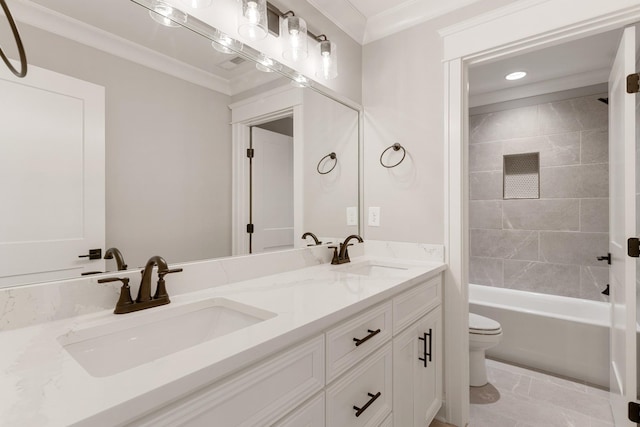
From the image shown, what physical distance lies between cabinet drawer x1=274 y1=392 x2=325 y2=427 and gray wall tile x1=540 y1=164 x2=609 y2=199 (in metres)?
3.08

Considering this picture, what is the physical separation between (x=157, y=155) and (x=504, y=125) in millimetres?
3307

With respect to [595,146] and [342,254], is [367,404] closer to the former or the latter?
[342,254]

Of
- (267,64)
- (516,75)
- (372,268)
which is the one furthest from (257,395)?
(516,75)

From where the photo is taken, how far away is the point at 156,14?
1098mm

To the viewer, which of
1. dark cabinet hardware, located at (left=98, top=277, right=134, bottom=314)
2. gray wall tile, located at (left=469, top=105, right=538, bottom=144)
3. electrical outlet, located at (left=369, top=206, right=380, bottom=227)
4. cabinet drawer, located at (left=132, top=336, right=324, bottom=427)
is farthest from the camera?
gray wall tile, located at (left=469, top=105, right=538, bottom=144)

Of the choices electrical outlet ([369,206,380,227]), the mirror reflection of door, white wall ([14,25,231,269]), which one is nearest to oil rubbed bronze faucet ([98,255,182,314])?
white wall ([14,25,231,269])

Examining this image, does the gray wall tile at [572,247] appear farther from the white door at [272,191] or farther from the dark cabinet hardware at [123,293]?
the dark cabinet hardware at [123,293]

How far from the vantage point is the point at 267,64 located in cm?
148

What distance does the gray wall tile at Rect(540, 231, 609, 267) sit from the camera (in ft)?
9.09

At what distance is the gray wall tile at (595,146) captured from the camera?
9.02 feet

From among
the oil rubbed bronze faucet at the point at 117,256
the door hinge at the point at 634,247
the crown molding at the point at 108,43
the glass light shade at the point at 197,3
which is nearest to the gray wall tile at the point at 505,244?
the door hinge at the point at 634,247

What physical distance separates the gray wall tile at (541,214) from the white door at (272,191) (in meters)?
2.56

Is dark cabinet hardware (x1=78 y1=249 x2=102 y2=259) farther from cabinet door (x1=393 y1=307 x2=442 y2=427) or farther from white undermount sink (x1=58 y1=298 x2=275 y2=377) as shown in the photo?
cabinet door (x1=393 y1=307 x2=442 y2=427)

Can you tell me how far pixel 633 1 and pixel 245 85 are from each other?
169 cm
